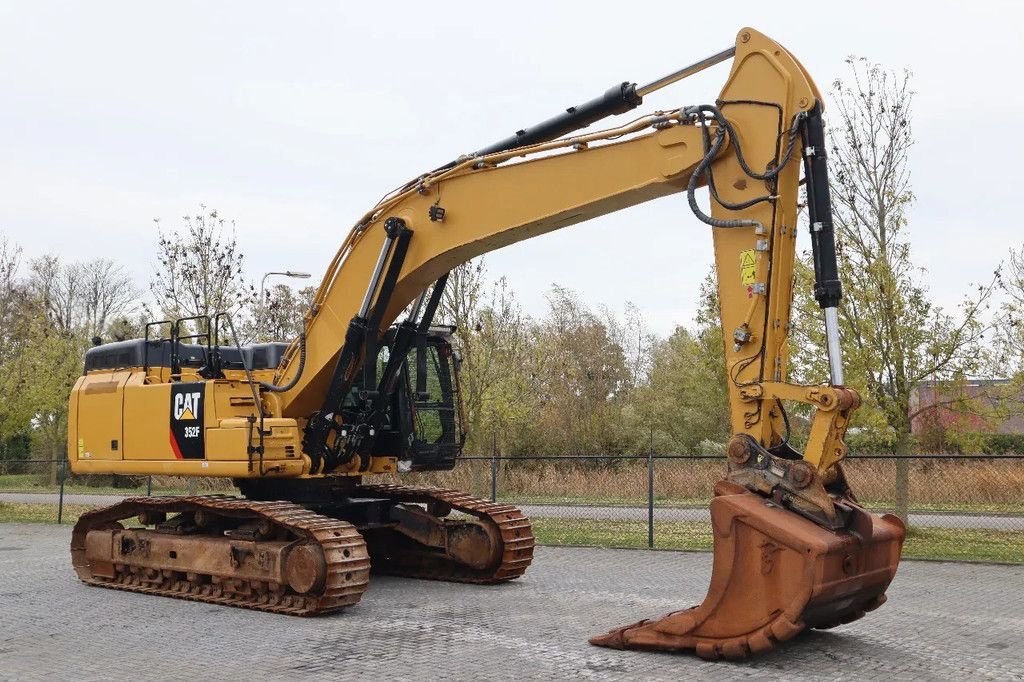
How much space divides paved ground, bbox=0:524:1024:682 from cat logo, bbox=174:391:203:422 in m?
1.89

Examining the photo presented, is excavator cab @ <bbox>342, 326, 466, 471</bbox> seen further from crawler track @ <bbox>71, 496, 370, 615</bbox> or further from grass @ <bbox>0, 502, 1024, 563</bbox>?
grass @ <bbox>0, 502, 1024, 563</bbox>

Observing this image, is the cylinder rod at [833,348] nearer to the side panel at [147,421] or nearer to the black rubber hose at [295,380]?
the black rubber hose at [295,380]

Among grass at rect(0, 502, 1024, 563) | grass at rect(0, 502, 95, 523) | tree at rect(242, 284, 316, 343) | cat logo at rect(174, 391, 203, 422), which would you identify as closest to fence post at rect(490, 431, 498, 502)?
grass at rect(0, 502, 1024, 563)

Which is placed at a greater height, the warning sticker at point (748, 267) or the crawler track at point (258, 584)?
the warning sticker at point (748, 267)

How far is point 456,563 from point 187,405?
11.2 ft

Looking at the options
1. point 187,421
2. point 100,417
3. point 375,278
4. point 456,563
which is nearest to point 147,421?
point 187,421

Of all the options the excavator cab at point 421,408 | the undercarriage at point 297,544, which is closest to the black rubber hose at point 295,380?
the excavator cab at point 421,408

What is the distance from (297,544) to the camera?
32.3ft

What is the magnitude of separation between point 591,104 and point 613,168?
827 millimetres

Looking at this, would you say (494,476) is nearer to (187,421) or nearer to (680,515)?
(680,515)

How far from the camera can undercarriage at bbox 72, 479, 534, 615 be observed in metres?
9.68

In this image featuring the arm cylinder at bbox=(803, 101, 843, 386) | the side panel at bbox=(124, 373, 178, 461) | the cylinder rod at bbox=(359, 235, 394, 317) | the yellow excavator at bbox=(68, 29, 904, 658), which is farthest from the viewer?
the side panel at bbox=(124, 373, 178, 461)

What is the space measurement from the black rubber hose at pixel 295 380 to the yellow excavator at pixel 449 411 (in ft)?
0.21

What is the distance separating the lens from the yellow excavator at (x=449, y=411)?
721 centimetres
